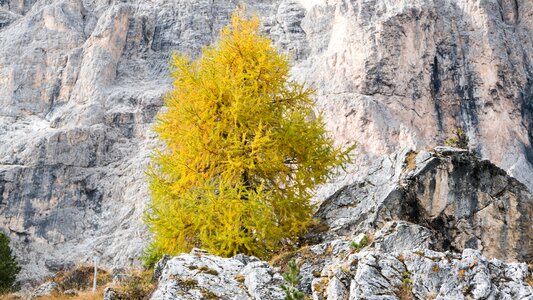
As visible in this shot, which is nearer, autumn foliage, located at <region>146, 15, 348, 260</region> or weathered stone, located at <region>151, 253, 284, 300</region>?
weathered stone, located at <region>151, 253, 284, 300</region>

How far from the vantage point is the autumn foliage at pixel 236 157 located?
13516 millimetres

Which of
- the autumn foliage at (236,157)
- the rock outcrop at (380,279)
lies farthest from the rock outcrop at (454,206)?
the rock outcrop at (380,279)

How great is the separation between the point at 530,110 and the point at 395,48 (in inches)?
771

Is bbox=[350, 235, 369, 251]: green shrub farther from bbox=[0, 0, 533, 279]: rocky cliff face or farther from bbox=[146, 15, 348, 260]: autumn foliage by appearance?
bbox=[0, 0, 533, 279]: rocky cliff face

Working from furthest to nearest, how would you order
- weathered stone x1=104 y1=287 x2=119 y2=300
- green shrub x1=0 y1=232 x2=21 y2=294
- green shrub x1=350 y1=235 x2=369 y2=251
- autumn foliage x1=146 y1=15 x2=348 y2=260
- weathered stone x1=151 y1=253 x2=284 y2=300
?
green shrub x1=0 y1=232 x2=21 y2=294 < autumn foliage x1=146 y1=15 x2=348 y2=260 < green shrub x1=350 y1=235 x2=369 y2=251 < weathered stone x1=104 y1=287 x2=119 y2=300 < weathered stone x1=151 y1=253 x2=284 y2=300

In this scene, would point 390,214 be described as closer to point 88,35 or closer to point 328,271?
point 328,271

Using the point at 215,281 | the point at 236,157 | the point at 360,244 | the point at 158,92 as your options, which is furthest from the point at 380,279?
the point at 158,92

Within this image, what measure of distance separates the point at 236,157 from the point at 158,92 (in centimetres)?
6294

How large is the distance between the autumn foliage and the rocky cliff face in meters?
40.5

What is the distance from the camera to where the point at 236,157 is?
14211 millimetres

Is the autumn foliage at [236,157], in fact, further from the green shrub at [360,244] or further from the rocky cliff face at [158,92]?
the rocky cliff face at [158,92]

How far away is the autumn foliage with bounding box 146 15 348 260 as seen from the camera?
44.3ft

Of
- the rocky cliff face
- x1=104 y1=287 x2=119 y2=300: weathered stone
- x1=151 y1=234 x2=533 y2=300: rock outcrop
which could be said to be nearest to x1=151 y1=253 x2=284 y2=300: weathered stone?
x1=151 y1=234 x2=533 y2=300: rock outcrop

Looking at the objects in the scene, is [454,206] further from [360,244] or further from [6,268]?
[6,268]
